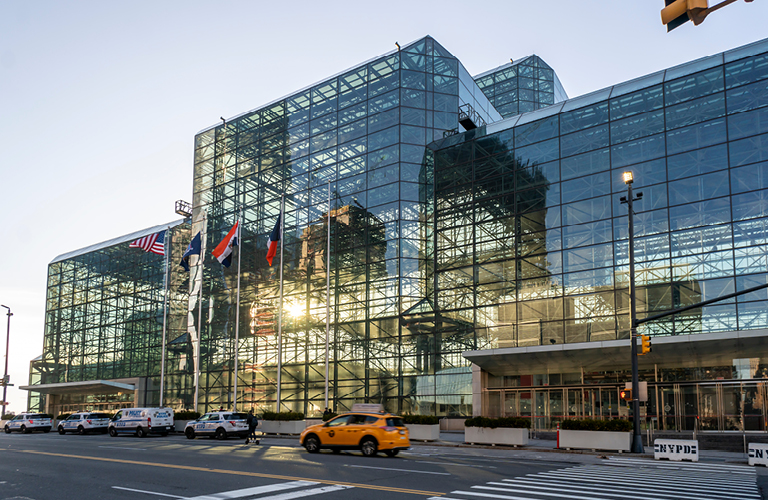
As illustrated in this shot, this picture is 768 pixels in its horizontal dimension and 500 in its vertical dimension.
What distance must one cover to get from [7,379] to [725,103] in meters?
65.9

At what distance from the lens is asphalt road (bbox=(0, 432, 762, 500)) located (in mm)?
12672

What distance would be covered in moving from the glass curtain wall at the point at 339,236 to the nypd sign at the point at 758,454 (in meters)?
21.0

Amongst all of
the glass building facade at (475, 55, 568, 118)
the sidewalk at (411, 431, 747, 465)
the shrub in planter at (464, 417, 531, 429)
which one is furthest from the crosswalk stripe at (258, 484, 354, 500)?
the glass building facade at (475, 55, 568, 118)

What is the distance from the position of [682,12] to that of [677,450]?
64.7 ft

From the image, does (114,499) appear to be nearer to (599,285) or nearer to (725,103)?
(599,285)

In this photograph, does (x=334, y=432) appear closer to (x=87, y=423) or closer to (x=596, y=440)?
(x=596, y=440)

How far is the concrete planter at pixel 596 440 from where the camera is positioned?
2591cm

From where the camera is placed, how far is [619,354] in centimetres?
3183

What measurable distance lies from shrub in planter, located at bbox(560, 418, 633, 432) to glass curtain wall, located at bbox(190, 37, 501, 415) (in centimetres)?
1351

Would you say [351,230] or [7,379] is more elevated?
[351,230]

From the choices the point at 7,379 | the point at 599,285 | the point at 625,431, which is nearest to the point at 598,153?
the point at 599,285

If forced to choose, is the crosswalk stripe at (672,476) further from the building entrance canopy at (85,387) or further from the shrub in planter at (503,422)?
the building entrance canopy at (85,387)

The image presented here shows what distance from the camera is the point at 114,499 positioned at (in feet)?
39.6

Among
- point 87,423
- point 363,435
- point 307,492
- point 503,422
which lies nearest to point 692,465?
point 503,422
